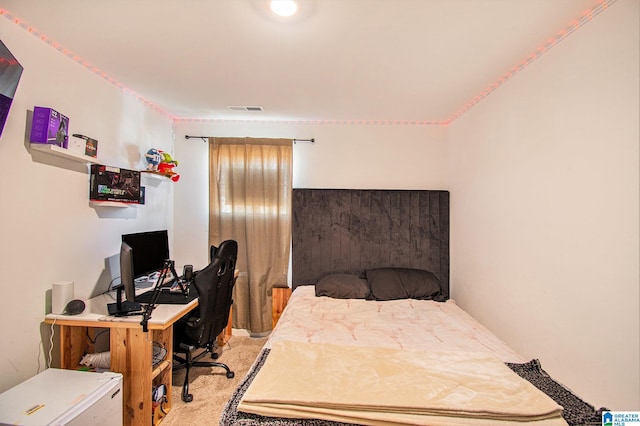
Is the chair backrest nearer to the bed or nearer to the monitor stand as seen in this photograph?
the monitor stand

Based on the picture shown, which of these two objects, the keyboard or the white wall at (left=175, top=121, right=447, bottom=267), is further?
the white wall at (left=175, top=121, right=447, bottom=267)

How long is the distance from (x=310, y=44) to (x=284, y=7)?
364 mm

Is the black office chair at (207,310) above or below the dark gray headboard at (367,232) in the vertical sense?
below

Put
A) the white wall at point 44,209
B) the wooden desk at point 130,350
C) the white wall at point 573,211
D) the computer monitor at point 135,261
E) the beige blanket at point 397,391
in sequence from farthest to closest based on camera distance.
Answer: the computer monitor at point 135,261
the wooden desk at point 130,350
the white wall at point 44,209
the white wall at point 573,211
the beige blanket at point 397,391

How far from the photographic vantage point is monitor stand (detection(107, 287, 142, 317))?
1.92 metres

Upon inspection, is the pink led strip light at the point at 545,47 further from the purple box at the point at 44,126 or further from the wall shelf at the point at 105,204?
the wall shelf at the point at 105,204

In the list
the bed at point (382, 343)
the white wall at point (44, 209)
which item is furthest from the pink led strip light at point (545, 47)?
the white wall at point (44, 209)

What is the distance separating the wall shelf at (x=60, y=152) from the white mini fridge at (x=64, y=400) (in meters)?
1.35

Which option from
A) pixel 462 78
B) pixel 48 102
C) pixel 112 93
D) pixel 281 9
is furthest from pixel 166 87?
→ pixel 462 78

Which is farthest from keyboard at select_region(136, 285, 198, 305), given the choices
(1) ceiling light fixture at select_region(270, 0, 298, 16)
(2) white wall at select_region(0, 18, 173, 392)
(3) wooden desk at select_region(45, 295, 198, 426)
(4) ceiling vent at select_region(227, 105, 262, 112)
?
(1) ceiling light fixture at select_region(270, 0, 298, 16)

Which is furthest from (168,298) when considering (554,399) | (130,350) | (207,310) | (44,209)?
(554,399)

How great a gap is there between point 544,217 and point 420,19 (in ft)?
4.73

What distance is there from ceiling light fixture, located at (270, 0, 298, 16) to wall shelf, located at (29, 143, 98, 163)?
5.12ft

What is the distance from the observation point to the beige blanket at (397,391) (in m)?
1.21
